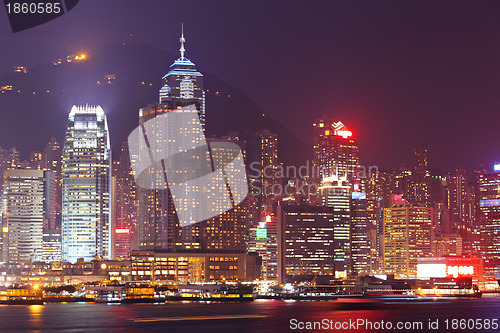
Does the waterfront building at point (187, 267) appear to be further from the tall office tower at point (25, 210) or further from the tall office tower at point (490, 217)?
the tall office tower at point (490, 217)

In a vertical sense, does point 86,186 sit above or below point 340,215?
above

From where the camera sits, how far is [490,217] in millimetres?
153625

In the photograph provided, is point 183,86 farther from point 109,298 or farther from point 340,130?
point 109,298

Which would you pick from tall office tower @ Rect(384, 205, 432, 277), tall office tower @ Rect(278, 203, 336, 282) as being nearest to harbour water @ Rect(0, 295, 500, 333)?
tall office tower @ Rect(278, 203, 336, 282)

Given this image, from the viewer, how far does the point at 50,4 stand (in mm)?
39312

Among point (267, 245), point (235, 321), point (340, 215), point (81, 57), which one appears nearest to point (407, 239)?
point (340, 215)

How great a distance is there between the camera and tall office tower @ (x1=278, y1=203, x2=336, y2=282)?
134750 millimetres

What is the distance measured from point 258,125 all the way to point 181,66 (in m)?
16.5

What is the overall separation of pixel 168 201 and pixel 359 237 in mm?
36251

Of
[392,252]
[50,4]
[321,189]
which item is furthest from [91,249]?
[50,4]

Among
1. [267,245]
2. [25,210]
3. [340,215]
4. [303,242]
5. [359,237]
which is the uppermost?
[25,210]

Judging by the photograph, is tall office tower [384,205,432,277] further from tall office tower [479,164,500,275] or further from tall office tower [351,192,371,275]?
tall office tower [479,164,500,275]

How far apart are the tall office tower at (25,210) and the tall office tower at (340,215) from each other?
50.7 metres

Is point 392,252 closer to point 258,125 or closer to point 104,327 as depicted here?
point 258,125
